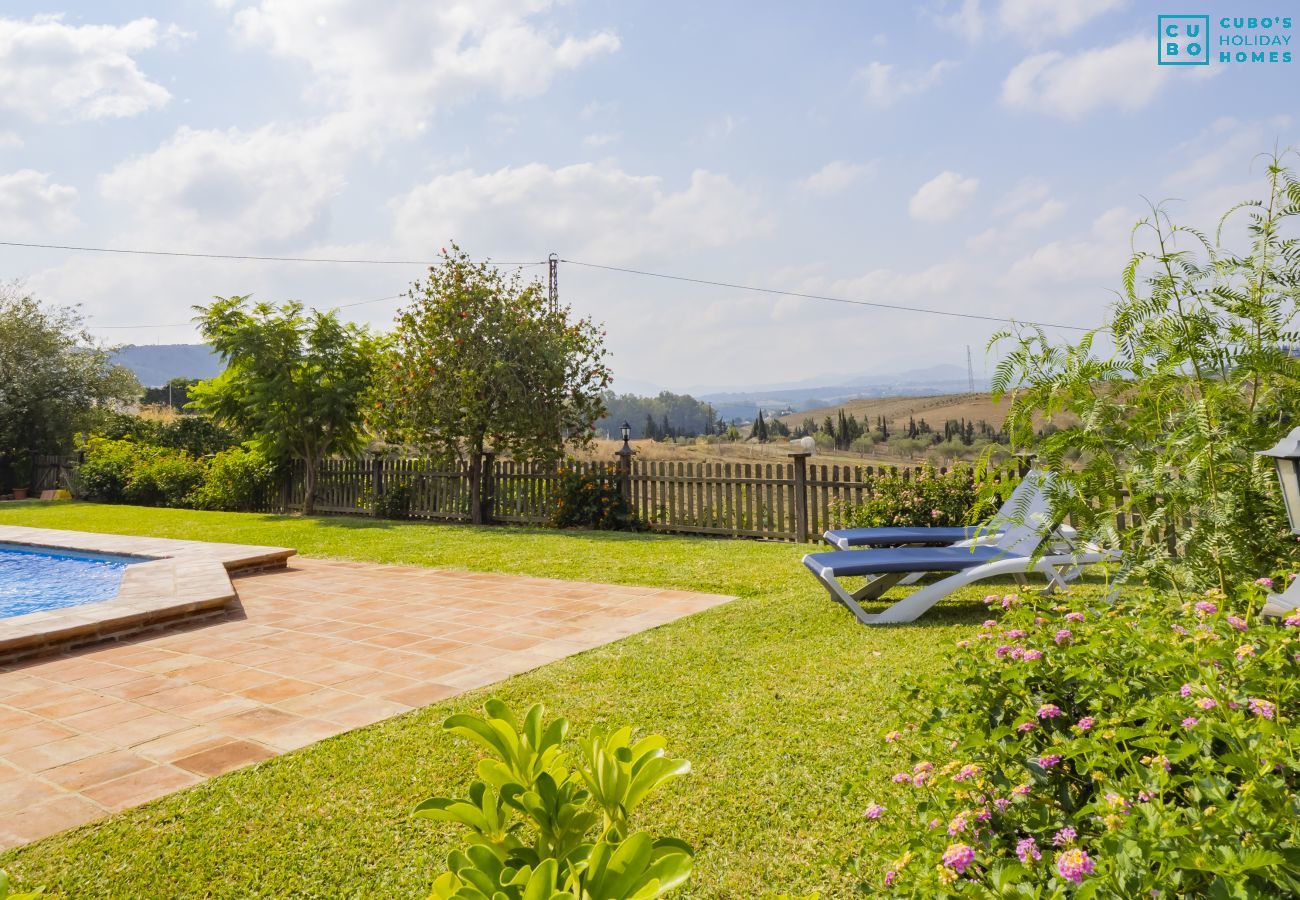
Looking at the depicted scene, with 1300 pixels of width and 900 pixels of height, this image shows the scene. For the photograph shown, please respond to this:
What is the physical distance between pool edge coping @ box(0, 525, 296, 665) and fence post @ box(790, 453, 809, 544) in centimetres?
624

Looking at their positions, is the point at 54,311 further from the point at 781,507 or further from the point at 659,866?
the point at 659,866

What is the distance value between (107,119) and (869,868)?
16.8 metres

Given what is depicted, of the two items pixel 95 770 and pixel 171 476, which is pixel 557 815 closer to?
pixel 95 770

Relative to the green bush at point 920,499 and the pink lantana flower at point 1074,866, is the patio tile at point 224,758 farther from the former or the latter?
the green bush at point 920,499

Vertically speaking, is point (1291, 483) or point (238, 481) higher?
point (1291, 483)

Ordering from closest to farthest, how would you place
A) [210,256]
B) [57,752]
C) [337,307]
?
[57,752] → [337,307] → [210,256]

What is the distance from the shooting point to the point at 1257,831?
1195 millimetres

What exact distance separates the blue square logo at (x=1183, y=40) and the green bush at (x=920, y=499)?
196 inches

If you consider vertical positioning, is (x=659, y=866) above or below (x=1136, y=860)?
above

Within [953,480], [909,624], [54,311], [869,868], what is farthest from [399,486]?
[54,311]

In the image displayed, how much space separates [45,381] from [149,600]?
23.5m

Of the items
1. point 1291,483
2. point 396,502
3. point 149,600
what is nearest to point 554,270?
point 396,502

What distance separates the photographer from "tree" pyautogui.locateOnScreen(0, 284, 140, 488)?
23625 mm

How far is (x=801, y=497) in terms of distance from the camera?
10.0 m
